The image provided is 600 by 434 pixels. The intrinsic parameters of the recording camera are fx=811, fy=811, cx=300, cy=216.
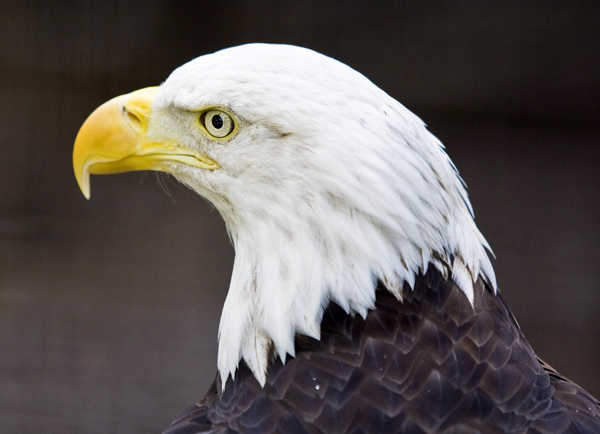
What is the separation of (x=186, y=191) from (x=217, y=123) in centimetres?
193

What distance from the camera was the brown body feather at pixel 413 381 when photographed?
1097 millimetres

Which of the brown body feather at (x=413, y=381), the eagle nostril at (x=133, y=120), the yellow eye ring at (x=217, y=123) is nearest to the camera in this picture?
the brown body feather at (x=413, y=381)

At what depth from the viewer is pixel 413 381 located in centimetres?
113

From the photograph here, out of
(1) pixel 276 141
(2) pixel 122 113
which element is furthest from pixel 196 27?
(1) pixel 276 141

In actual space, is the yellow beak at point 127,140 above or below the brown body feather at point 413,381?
above

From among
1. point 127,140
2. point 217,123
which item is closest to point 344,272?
point 217,123

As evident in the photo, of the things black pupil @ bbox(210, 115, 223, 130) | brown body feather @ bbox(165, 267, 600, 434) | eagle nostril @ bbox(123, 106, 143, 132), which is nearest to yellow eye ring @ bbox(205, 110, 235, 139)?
black pupil @ bbox(210, 115, 223, 130)

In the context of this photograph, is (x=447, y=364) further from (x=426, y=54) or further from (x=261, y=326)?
(x=426, y=54)

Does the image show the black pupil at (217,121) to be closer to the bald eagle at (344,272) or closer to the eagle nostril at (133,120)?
the bald eagle at (344,272)

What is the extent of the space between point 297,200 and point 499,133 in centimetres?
165

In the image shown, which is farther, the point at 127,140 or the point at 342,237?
the point at 127,140

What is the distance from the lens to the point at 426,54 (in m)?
2.60

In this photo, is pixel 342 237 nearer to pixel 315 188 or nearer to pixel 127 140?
pixel 315 188

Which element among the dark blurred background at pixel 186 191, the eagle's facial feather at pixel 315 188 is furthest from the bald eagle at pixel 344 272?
the dark blurred background at pixel 186 191
